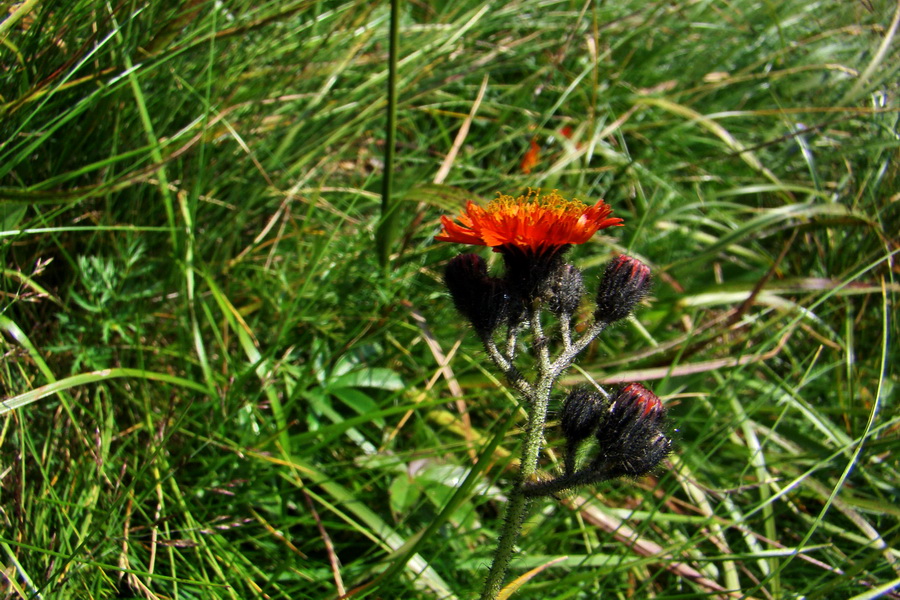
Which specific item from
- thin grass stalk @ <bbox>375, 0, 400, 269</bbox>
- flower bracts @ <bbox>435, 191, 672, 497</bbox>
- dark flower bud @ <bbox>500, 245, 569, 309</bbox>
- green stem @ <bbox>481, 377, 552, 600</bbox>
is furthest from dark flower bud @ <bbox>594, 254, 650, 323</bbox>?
thin grass stalk @ <bbox>375, 0, 400, 269</bbox>

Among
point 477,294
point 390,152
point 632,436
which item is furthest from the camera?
point 390,152

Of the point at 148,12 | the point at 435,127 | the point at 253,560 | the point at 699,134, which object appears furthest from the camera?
the point at 699,134

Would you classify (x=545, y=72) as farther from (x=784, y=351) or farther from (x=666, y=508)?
(x=666, y=508)

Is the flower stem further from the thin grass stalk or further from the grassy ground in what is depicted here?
the thin grass stalk

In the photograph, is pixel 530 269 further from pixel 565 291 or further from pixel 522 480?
pixel 522 480

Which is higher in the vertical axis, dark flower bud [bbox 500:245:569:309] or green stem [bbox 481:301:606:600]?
dark flower bud [bbox 500:245:569:309]

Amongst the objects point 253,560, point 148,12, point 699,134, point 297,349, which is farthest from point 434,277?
point 699,134

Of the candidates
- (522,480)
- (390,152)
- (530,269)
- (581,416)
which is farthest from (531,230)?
(390,152)
